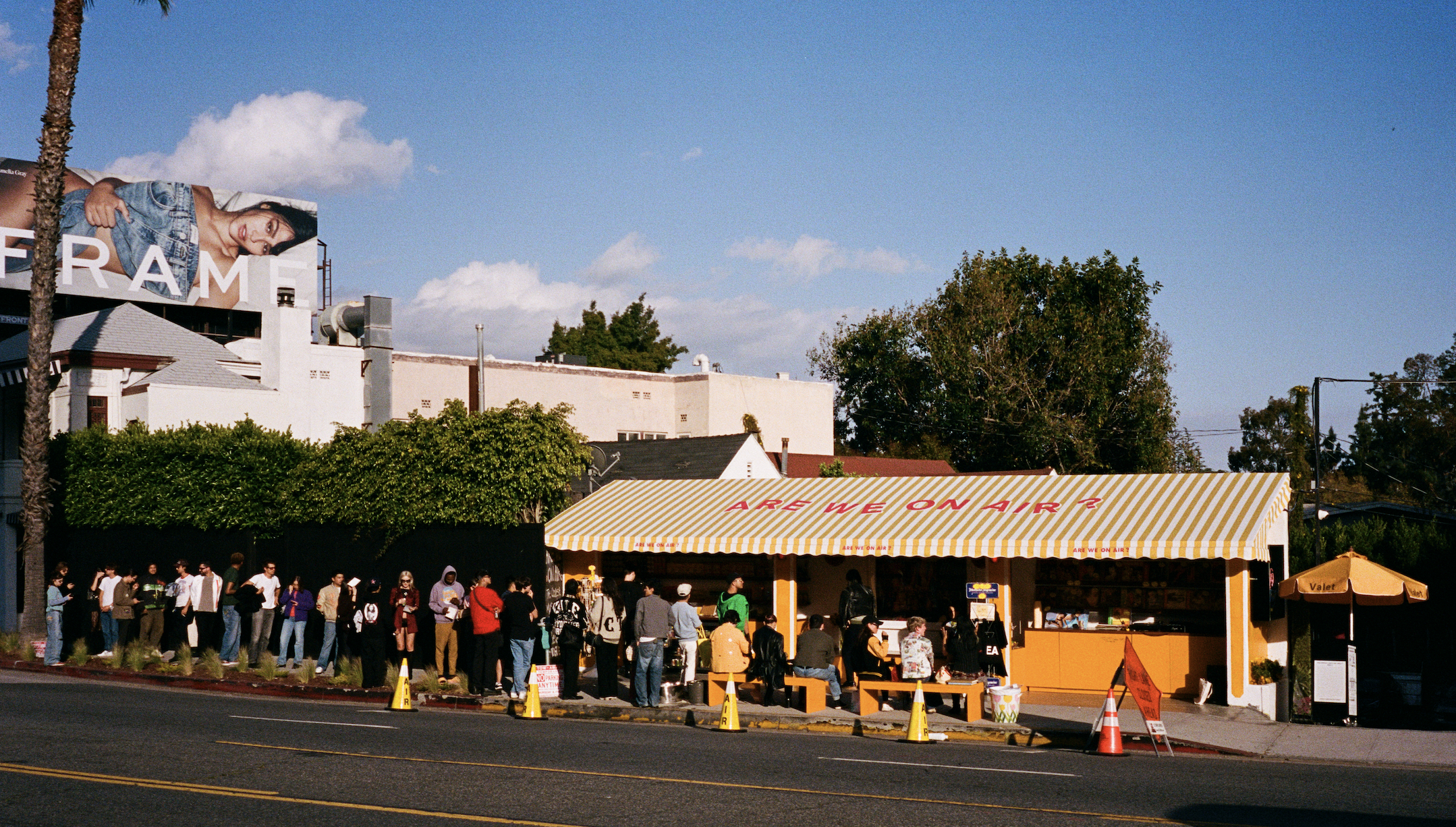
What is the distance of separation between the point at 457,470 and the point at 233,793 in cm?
1318

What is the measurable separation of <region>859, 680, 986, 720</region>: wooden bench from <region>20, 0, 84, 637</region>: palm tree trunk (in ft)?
60.5

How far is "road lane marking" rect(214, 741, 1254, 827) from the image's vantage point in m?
9.90

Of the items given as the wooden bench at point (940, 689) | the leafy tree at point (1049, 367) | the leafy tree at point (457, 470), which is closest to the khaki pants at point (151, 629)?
the leafy tree at point (457, 470)

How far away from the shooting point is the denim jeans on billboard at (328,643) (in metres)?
22.6

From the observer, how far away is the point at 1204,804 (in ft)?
34.8

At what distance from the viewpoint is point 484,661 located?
777 inches

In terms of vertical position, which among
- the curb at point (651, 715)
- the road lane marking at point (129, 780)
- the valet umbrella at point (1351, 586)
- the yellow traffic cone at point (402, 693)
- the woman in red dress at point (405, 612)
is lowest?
the curb at point (651, 715)

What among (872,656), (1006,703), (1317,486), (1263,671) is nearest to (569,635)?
(872,656)

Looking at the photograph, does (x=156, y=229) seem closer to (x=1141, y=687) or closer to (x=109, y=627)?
(x=109, y=627)

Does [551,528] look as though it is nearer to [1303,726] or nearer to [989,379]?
[1303,726]

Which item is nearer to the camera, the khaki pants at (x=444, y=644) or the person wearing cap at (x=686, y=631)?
the person wearing cap at (x=686, y=631)

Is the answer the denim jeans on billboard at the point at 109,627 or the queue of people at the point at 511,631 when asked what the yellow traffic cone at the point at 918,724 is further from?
the denim jeans on billboard at the point at 109,627

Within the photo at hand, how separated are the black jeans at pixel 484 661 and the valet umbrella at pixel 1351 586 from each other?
1223cm

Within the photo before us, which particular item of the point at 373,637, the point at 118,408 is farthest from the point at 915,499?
the point at 118,408
